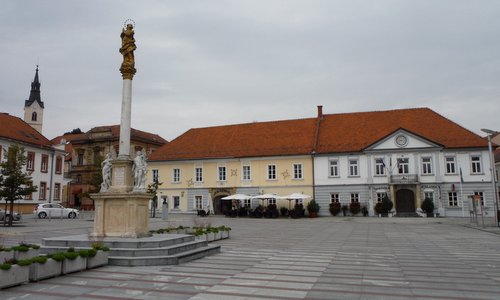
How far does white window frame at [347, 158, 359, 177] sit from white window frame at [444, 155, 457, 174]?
7.90 meters

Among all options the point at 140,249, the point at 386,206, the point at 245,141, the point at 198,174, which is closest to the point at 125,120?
the point at 140,249

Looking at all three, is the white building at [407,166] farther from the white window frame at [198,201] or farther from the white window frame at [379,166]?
the white window frame at [198,201]

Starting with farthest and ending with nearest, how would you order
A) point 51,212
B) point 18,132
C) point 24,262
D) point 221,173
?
Answer: point 18,132, point 221,173, point 51,212, point 24,262

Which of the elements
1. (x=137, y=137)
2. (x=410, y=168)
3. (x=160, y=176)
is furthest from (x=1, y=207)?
(x=410, y=168)

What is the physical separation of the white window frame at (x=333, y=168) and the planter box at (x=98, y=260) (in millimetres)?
33482

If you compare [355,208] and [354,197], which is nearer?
[355,208]

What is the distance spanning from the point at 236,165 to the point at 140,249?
3400 centimetres

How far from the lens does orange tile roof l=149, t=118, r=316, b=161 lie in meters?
45.0

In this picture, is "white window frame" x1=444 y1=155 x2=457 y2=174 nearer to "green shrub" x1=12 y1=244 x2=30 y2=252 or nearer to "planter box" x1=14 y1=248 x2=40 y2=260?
"planter box" x1=14 y1=248 x2=40 y2=260

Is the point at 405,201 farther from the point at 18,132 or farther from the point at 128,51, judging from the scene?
the point at 18,132

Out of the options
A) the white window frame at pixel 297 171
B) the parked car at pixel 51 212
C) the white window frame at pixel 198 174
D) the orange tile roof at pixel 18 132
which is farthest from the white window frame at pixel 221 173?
the orange tile roof at pixel 18 132

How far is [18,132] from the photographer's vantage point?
152 ft

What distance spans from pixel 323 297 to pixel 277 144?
37.8 meters

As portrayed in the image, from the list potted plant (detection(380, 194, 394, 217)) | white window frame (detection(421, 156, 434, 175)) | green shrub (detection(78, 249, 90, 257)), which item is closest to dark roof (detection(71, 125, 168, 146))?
potted plant (detection(380, 194, 394, 217))
